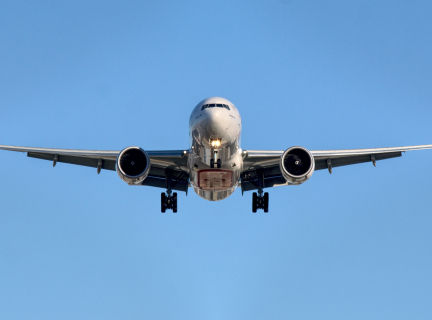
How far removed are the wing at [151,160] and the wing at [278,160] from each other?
2932 millimetres

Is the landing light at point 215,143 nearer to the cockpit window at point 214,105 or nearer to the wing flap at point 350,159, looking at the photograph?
the cockpit window at point 214,105

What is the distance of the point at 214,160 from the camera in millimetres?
24109

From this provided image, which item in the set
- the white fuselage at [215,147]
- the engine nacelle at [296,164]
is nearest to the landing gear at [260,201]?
the white fuselage at [215,147]

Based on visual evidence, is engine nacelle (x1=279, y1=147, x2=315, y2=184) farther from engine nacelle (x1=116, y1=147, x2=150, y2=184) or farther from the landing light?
engine nacelle (x1=116, y1=147, x2=150, y2=184)

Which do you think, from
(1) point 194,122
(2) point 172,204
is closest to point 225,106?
(1) point 194,122

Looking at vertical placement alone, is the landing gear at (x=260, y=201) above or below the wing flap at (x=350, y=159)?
below

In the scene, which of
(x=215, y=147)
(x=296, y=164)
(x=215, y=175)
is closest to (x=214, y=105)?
(x=215, y=147)

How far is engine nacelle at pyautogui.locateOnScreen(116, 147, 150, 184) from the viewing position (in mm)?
24172

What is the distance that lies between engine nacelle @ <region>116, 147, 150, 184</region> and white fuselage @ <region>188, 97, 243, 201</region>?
2.08 m

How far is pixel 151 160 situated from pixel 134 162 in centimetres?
185

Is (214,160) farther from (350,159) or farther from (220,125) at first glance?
(350,159)

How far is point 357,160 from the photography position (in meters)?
28.1

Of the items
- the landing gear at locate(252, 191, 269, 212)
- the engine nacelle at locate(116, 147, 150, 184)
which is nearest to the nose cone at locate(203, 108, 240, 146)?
the engine nacelle at locate(116, 147, 150, 184)

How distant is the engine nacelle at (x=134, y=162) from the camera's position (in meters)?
24.2
